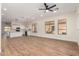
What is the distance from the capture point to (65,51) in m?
3.05

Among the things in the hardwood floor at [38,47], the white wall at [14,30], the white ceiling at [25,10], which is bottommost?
the hardwood floor at [38,47]

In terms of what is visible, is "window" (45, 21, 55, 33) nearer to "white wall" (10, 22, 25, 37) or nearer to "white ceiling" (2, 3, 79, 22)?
"white ceiling" (2, 3, 79, 22)

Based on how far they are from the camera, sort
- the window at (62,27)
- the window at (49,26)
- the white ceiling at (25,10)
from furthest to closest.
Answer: the window at (49,26)
the window at (62,27)
the white ceiling at (25,10)

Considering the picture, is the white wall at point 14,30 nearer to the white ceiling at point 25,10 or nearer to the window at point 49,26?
the white ceiling at point 25,10

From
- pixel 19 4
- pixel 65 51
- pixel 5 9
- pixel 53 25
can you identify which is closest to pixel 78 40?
pixel 65 51

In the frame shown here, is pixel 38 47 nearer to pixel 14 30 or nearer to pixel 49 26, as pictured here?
pixel 49 26

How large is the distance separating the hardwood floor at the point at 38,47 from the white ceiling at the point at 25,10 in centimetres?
64

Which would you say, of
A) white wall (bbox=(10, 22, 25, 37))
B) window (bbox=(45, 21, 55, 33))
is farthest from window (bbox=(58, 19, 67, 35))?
white wall (bbox=(10, 22, 25, 37))

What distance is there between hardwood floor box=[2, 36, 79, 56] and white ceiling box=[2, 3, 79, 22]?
0.64 meters

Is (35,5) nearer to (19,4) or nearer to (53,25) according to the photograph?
(19,4)

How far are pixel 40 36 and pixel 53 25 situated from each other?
49cm

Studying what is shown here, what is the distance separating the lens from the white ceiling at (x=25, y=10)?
293 centimetres

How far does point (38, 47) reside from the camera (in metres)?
3.19

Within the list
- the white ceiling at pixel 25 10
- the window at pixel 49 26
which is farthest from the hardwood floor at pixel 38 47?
the white ceiling at pixel 25 10
